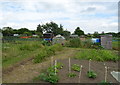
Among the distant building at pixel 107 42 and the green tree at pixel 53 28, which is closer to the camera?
the distant building at pixel 107 42

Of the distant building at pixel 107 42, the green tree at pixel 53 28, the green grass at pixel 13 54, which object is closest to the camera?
the green grass at pixel 13 54

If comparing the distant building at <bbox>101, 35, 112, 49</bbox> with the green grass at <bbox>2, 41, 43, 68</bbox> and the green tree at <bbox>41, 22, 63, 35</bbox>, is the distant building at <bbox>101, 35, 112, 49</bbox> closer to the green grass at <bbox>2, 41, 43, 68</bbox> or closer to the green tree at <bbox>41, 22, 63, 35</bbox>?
the green grass at <bbox>2, 41, 43, 68</bbox>

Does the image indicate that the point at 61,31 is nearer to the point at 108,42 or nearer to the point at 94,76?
the point at 108,42

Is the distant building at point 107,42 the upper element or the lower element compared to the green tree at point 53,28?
Result: lower

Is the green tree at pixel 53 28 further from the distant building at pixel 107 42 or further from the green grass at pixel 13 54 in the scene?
the green grass at pixel 13 54

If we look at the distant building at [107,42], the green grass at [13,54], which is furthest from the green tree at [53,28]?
the green grass at [13,54]

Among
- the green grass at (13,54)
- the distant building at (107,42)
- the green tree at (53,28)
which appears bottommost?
the green grass at (13,54)

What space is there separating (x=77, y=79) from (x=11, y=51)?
4.66 metres

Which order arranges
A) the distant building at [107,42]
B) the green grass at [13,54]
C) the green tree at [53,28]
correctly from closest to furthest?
the green grass at [13,54] → the distant building at [107,42] → the green tree at [53,28]

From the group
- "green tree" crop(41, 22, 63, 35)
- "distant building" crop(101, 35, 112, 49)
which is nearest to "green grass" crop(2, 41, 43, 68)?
"distant building" crop(101, 35, 112, 49)

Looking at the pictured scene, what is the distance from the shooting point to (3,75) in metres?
3.62

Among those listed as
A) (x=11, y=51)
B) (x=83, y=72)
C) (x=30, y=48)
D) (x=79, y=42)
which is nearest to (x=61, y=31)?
(x=79, y=42)

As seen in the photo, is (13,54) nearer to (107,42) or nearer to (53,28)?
(107,42)

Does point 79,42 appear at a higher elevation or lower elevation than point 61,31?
lower
